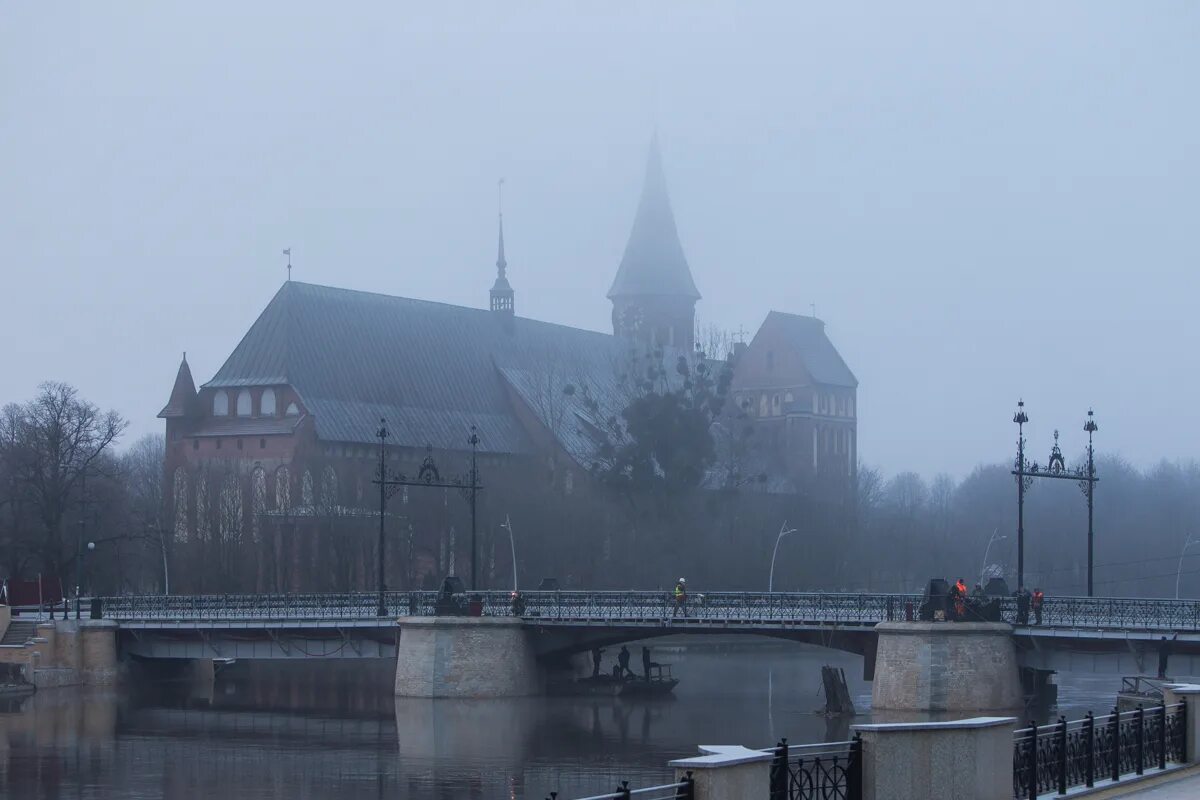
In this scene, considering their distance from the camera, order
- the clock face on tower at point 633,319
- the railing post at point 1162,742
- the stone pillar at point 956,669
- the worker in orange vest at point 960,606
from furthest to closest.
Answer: the clock face on tower at point 633,319
the worker in orange vest at point 960,606
the stone pillar at point 956,669
the railing post at point 1162,742

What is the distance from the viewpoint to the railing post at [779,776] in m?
17.7

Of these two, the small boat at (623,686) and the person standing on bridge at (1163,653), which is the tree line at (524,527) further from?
the person standing on bridge at (1163,653)

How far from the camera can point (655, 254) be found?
134 metres

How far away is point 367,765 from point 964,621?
15570mm

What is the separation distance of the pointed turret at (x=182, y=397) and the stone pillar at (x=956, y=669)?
5482 cm

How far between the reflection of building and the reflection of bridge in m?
17.3

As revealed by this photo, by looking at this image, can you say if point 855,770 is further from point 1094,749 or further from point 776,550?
point 776,550

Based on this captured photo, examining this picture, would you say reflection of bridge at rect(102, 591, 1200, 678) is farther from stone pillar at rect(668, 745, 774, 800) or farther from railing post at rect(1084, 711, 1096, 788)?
stone pillar at rect(668, 745, 774, 800)

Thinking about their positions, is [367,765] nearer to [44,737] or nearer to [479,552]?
[44,737]

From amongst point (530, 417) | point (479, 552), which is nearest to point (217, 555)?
point (479, 552)

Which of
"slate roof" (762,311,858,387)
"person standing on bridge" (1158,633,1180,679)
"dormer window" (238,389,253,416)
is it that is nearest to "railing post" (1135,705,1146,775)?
"person standing on bridge" (1158,633,1180,679)

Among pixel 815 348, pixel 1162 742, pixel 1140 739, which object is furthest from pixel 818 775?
pixel 815 348

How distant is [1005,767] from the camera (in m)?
19.6

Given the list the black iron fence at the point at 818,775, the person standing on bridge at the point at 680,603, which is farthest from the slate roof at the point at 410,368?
the black iron fence at the point at 818,775
